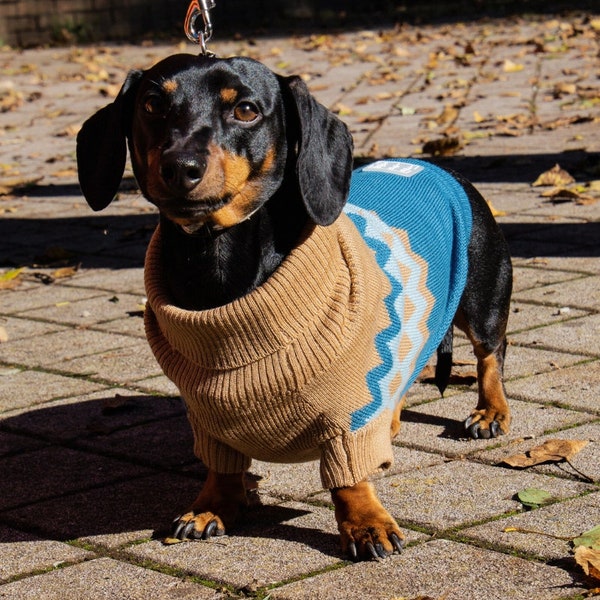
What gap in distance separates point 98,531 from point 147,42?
13.7 meters

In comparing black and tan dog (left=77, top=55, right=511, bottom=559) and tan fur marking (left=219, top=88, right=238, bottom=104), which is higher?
tan fur marking (left=219, top=88, right=238, bottom=104)

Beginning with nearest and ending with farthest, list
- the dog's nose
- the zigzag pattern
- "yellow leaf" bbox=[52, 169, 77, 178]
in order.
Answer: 1. the dog's nose
2. the zigzag pattern
3. "yellow leaf" bbox=[52, 169, 77, 178]

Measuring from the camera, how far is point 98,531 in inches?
126

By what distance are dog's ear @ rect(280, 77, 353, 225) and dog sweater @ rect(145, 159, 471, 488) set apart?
85 mm

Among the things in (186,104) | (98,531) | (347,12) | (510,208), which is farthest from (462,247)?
(347,12)

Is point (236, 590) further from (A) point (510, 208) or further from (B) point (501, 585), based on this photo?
(A) point (510, 208)

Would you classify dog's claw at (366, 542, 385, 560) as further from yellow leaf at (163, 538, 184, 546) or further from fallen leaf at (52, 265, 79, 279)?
fallen leaf at (52, 265, 79, 279)

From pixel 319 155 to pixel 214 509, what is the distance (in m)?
0.98

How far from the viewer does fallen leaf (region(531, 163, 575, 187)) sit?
704 cm

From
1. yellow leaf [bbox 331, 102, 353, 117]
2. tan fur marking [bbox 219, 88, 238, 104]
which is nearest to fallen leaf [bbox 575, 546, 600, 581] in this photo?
tan fur marking [bbox 219, 88, 238, 104]

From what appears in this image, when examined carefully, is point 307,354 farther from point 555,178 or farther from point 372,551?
point 555,178

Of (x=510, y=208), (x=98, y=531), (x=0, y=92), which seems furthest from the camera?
(x=0, y=92)

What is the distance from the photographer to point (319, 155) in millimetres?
3039

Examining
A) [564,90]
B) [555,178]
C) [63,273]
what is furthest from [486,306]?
[564,90]
